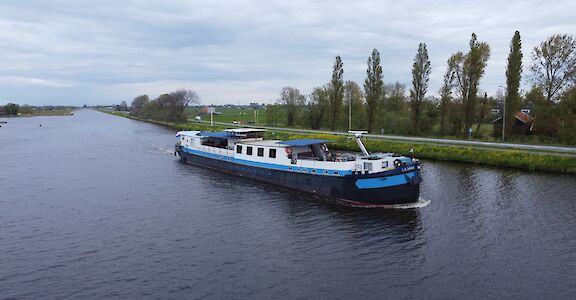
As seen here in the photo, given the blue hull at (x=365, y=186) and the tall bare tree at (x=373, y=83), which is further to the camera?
the tall bare tree at (x=373, y=83)

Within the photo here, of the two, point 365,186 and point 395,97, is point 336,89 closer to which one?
point 395,97

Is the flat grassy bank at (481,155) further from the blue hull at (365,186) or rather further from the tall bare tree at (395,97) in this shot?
the tall bare tree at (395,97)

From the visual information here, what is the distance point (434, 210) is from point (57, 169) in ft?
153

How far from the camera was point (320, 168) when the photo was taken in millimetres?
37406

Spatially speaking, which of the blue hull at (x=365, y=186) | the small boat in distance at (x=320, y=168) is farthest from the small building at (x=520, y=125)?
the blue hull at (x=365, y=186)

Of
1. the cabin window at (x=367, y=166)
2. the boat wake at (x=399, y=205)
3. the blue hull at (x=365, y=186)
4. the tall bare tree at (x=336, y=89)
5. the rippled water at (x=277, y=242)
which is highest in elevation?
the tall bare tree at (x=336, y=89)

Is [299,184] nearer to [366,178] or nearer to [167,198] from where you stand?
[366,178]

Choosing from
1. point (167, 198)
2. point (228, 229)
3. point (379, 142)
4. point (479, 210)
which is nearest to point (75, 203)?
point (167, 198)

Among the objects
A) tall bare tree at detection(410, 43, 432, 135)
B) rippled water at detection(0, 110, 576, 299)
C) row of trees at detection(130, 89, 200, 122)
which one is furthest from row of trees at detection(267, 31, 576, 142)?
row of trees at detection(130, 89, 200, 122)

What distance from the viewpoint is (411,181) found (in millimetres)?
33031

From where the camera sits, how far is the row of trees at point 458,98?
201 feet

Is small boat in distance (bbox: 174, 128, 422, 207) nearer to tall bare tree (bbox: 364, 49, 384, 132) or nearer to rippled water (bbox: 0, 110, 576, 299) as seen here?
rippled water (bbox: 0, 110, 576, 299)

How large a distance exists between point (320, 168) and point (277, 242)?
12.8m

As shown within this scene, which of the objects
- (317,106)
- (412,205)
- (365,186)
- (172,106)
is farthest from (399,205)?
(172,106)
